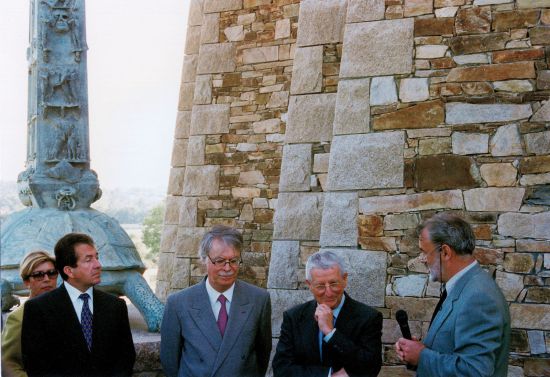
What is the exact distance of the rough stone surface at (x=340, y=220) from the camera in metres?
4.92

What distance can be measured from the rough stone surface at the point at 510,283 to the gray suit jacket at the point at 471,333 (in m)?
1.42

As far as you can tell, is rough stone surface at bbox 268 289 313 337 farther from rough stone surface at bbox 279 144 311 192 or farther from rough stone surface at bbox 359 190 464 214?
rough stone surface at bbox 359 190 464 214

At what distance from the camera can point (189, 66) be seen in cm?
860

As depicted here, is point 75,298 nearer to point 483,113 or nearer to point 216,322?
point 216,322

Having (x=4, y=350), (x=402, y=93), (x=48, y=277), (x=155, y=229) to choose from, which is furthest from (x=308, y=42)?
(x=155, y=229)

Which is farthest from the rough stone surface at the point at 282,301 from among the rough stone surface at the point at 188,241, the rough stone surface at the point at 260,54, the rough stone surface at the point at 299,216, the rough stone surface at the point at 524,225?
the rough stone surface at the point at 260,54

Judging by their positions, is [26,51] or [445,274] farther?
[26,51]

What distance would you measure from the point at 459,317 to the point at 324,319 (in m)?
0.60

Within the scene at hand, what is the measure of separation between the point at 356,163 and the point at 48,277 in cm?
208

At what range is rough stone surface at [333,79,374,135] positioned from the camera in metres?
4.98

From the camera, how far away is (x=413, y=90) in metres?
4.84

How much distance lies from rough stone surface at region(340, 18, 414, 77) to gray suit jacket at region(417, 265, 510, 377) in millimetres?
2063

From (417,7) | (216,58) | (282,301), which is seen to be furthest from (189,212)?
(417,7)

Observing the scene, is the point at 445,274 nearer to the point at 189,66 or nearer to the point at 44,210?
the point at 44,210
